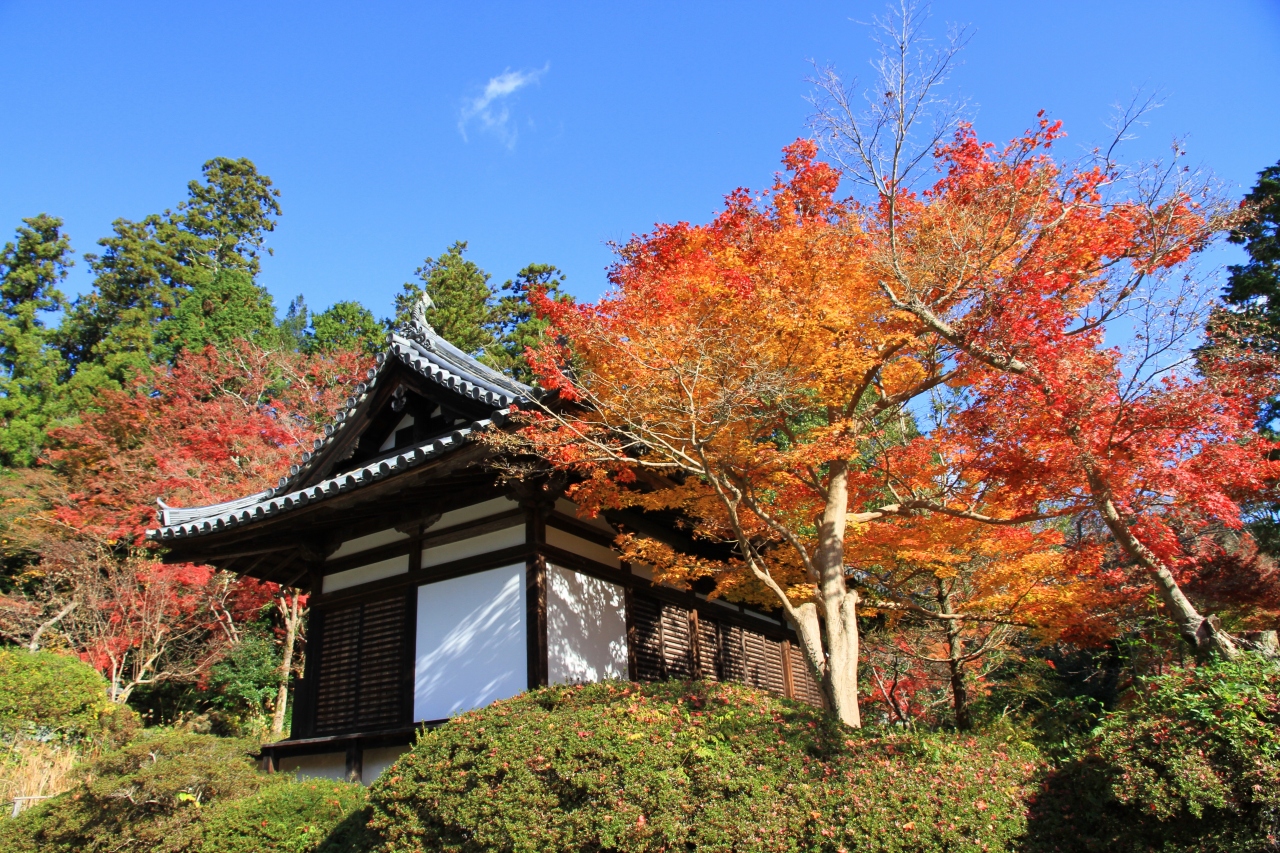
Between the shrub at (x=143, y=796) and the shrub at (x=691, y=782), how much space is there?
2600mm

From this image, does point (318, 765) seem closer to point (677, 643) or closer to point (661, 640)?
point (661, 640)

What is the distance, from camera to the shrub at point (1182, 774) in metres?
4.46

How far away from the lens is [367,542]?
35.6ft

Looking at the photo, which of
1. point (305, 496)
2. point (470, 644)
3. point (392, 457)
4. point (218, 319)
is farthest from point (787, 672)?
point (218, 319)

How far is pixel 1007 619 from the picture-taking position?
11844 mm

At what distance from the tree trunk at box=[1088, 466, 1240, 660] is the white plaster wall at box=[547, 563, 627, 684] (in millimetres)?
5521

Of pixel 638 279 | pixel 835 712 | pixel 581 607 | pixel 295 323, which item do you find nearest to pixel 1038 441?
pixel 835 712

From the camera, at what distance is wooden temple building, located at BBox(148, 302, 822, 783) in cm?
905

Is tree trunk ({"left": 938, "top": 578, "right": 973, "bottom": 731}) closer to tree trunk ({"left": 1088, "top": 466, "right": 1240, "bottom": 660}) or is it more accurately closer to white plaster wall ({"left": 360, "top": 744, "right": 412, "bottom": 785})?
tree trunk ({"left": 1088, "top": 466, "right": 1240, "bottom": 660})

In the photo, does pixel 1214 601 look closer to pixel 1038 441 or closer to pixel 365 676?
pixel 1038 441

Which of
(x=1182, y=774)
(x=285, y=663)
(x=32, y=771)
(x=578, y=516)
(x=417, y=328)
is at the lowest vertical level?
(x=1182, y=774)

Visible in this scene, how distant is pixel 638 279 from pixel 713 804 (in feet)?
29.0

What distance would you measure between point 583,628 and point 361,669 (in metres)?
2.95

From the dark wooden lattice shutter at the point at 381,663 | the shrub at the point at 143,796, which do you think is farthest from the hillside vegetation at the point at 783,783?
the dark wooden lattice shutter at the point at 381,663
